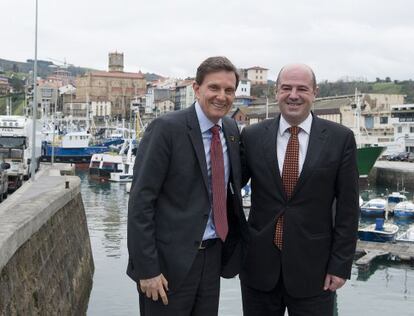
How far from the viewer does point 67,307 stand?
33.7 ft

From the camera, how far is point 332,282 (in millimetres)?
3844

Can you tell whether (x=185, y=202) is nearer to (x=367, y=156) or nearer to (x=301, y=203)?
(x=301, y=203)

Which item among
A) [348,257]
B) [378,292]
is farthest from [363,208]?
[348,257]

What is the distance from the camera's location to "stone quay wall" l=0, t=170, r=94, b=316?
604cm

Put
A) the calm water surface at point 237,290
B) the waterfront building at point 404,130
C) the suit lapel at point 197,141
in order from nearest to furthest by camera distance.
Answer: the suit lapel at point 197,141
the calm water surface at point 237,290
the waterfront building at point 404,130

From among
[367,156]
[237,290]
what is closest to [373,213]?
[367,156]

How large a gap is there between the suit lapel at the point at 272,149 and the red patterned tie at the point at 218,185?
356 mm

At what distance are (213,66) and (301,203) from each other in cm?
100

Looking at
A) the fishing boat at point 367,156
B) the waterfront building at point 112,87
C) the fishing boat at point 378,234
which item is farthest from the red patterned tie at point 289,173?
the waterfront building at point 112,87

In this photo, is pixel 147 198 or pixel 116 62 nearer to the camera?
pixel 147 198

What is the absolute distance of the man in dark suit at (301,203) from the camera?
12.4ft

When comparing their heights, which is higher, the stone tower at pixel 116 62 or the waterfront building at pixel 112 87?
the stone tower at pixel 116 62

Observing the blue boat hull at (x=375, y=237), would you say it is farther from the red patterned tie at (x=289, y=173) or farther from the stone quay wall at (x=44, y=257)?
the red patterned tie at (x=289, y=173)

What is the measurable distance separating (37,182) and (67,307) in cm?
931
